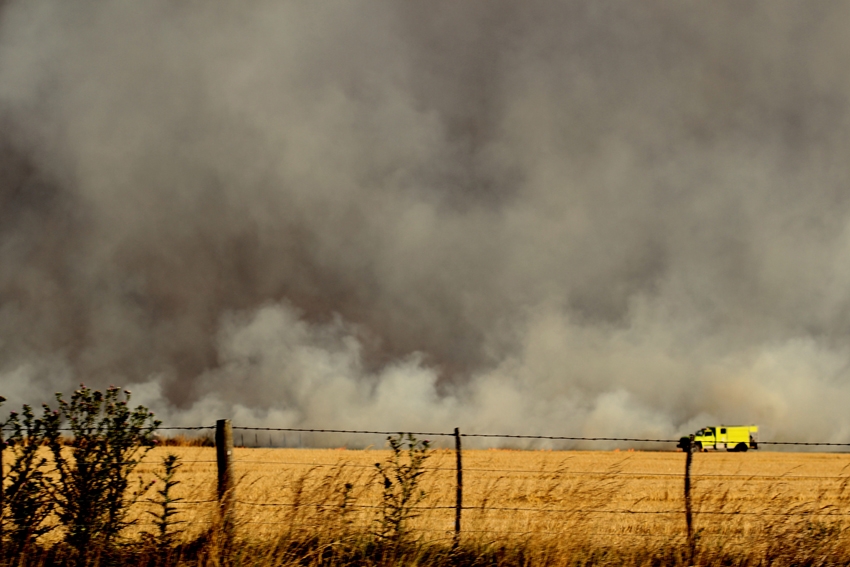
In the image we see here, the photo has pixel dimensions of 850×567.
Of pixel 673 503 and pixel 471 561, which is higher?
pixel 673 503

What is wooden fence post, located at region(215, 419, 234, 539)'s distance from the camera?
7148 mm

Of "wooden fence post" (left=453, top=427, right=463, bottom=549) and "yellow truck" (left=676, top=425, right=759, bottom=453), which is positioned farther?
"yellow truck" (left=676, top=425, right=759, bottom=453)

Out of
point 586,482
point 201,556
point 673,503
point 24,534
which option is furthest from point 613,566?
point 673,503

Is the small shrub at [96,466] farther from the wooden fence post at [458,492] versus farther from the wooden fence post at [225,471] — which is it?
the wooden fence post at [458,492]

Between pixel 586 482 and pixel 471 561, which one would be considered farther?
pixel 586 482

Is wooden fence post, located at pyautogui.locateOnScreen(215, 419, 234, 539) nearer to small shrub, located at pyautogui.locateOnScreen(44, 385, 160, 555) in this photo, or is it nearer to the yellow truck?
small shrub, located at pyautogui.locateOnScreen(44, 385, 160, 555)

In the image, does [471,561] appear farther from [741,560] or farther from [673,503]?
[673,503]

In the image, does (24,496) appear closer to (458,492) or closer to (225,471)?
(225,471)

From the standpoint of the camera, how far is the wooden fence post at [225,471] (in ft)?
23.5

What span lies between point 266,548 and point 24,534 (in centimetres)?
235

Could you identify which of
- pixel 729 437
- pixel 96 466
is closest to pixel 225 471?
pixel 96 466

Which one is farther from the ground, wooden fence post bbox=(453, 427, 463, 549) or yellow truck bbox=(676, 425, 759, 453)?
yellow truck bbox=(676, 425, 759, 453)

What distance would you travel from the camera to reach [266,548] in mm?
7059

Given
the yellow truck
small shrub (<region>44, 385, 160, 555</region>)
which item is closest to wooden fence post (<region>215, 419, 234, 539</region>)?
small shrub (<region>44, 385, 160, 555</region>)
